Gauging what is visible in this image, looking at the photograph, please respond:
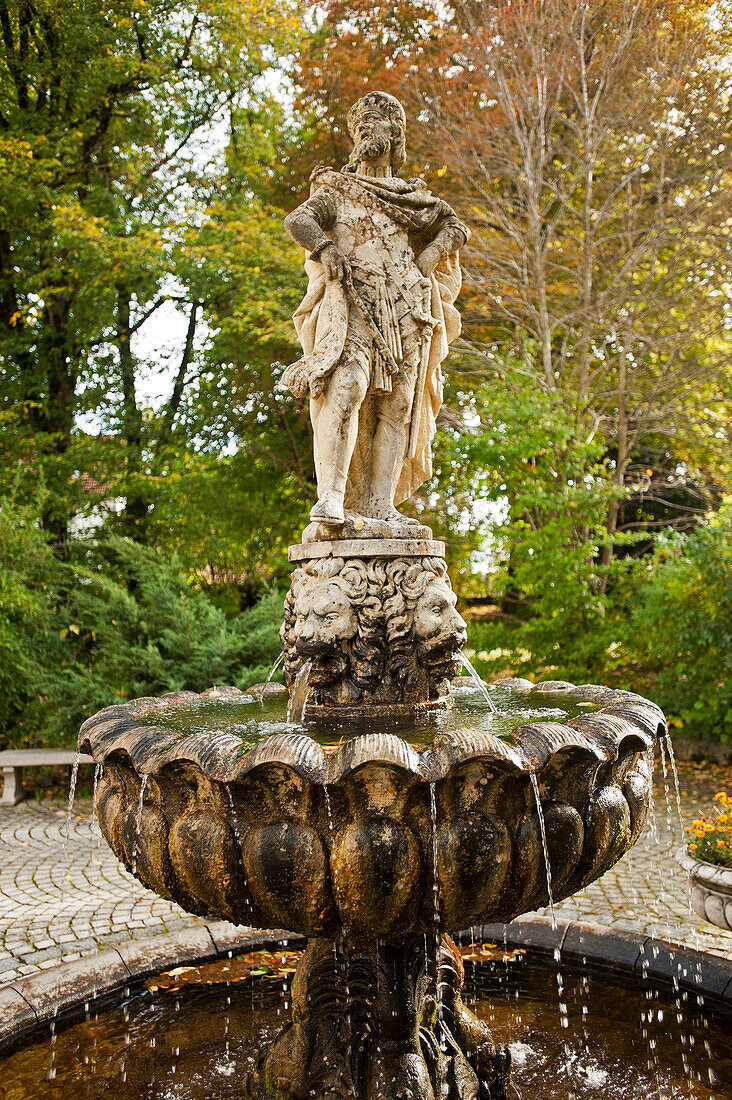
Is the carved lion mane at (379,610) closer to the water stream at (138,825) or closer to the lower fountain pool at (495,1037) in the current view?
the water stream at (138,825)

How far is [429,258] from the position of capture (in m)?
4.09

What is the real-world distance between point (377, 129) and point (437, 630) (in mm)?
2566

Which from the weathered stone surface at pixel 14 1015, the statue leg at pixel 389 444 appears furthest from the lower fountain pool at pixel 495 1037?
the statue leg at pixel 389 444

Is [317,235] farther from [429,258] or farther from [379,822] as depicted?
[379,822]

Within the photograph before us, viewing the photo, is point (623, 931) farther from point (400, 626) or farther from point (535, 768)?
point (535, 768)

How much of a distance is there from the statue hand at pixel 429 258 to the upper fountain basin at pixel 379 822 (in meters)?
2.55

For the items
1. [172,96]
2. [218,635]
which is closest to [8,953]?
[218,635]

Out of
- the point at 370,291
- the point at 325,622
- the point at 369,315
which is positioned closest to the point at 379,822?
the point at 325,622

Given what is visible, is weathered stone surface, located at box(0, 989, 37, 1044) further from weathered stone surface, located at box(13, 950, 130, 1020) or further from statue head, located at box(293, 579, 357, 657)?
statue head, located at box(293, 579, 357, 657)

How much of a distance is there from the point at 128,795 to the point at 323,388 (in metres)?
2.09

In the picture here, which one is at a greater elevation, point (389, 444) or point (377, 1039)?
point (389, 444)

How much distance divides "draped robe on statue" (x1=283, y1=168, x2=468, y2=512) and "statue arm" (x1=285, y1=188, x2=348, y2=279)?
1cm

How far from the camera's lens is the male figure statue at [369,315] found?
3879mm

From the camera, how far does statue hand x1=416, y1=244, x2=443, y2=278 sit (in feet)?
13.4
